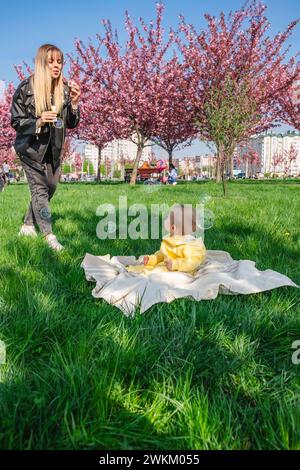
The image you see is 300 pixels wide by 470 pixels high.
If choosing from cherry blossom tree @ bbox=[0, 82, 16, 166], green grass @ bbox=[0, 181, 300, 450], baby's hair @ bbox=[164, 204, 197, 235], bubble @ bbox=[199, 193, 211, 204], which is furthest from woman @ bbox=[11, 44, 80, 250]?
cherry blossom tree @ bbox=[0, 82, 16, 166]

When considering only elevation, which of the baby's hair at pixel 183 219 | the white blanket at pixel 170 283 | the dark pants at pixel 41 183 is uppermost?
the dark pants at pixel 41 183

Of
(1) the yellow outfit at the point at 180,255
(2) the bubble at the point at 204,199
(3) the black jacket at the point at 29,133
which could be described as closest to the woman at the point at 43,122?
(3) the black jacket at the point at 29,133

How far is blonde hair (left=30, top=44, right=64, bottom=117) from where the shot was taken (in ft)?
A: 13.8

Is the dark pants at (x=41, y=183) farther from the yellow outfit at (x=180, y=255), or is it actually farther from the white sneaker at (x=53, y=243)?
the yellow outfit at (x=180, y=255)

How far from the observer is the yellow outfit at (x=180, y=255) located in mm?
3162

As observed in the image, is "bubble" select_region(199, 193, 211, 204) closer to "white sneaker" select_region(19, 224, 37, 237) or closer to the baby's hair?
"white sneaker" select_region(19, 224, 37, 237)

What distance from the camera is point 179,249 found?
322 cm

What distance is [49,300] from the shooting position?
232 cm

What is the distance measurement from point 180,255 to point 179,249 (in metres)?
0.05

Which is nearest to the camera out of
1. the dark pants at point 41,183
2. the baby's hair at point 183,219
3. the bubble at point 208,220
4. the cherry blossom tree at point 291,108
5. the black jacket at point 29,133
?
the baby's hair at point 183,219

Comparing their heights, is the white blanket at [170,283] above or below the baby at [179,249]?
below

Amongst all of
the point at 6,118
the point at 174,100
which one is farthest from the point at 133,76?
the point at 6,118
